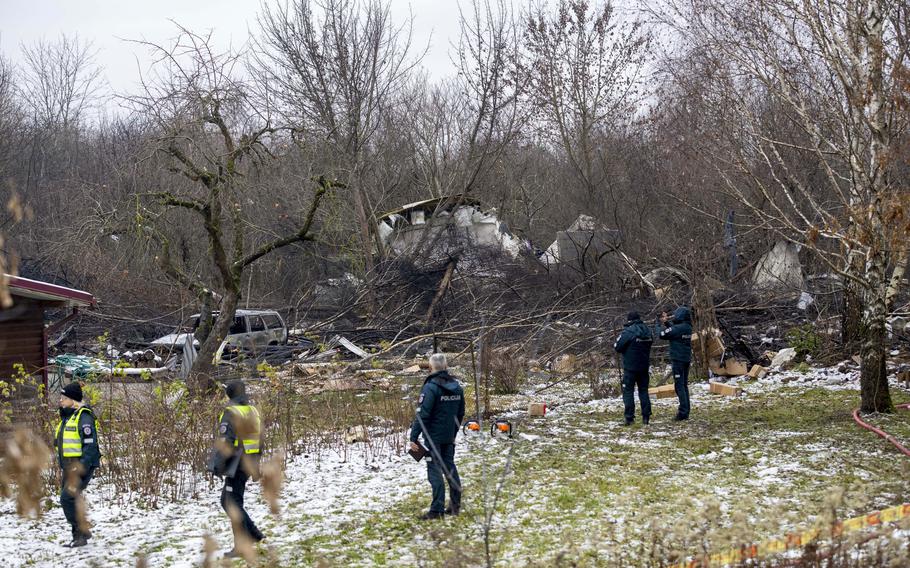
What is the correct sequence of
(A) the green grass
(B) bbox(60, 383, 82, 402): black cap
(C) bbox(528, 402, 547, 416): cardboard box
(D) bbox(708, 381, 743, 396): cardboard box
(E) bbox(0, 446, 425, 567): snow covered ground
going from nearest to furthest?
(A) the green grass → (E) bbox(0, 446, 425, 567): snow covered ground → (B) bbox(60, 383, 82, 402): black cap → (C) bbox(528, 402, 547, 416): cardboard box → (D) bbox(708, 381, 743, 396): cardboard box

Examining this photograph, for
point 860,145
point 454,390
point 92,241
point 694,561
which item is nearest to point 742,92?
point 860,145

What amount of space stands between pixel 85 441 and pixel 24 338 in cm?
893

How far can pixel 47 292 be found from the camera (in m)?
15.1

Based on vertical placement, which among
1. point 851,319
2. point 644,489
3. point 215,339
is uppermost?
point 215,339

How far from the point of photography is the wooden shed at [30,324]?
1490 cm

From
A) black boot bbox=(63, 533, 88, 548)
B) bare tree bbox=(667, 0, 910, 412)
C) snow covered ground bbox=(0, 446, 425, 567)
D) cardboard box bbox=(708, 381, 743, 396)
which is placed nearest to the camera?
snow covered ground bbox=(0, 446, 425, 567)

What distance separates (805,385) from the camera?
51.3 feet

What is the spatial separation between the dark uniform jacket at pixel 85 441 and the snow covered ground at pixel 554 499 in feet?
2.54

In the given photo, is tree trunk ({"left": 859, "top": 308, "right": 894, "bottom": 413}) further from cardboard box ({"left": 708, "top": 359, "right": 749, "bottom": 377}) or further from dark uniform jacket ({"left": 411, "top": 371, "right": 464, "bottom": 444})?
dark uniform jacket ({"left": 411, "top": 371, "right": 464, "bottom": 444})

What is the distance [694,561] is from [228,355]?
1688cm

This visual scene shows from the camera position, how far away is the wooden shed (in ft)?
48.9

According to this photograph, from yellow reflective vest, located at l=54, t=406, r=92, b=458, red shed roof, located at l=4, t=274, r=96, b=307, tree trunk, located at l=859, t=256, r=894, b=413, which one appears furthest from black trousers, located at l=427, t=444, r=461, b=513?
red shed roof, located at l=4, t=274, r=96, b=307

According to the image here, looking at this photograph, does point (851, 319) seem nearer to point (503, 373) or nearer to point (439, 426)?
point (503, 373)

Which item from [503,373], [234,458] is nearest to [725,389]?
[503,373]
